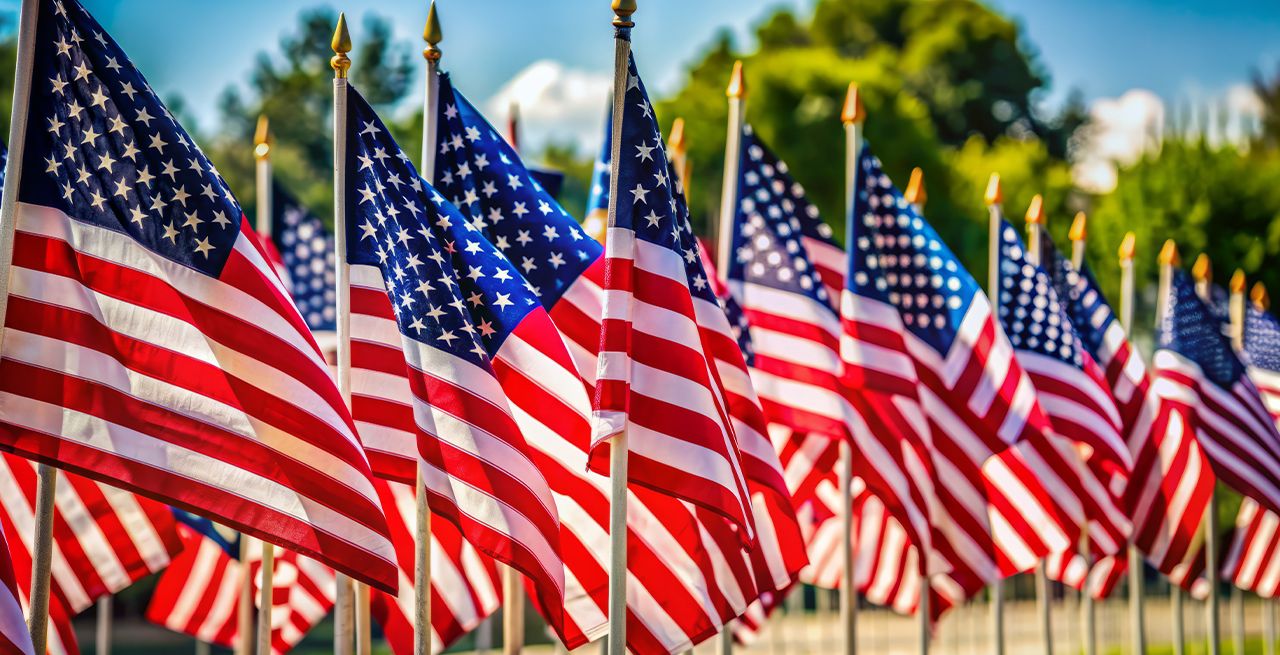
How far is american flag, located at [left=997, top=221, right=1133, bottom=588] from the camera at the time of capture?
13164 millimetres

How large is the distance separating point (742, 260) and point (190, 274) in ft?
17.3

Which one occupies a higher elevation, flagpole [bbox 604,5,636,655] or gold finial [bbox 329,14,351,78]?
gold finial [bbox 329,14,351,78]

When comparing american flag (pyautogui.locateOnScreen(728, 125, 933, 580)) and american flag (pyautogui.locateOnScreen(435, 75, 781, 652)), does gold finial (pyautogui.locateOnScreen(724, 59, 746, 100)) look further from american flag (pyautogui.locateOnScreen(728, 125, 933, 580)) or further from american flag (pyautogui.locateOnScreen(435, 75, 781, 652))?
american flag (pyautogui.locateOnScreen(435, 75, 781, 652))

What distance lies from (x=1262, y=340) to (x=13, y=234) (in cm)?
1581

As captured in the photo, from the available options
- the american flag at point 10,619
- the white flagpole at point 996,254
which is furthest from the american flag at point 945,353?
the american flag at point 10,619

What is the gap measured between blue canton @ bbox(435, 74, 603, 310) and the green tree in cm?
3179

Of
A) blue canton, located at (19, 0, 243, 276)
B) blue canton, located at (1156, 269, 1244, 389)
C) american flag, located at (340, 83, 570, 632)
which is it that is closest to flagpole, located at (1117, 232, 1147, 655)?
blue canton, located at (1156, 269, 1244, 389)

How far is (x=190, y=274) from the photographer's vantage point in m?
7.44

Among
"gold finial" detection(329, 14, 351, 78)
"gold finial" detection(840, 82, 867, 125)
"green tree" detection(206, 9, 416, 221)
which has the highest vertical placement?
"green tree" detection(206, 9, 416, 221)

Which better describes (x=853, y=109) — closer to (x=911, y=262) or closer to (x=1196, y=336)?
(x=911, y=262)

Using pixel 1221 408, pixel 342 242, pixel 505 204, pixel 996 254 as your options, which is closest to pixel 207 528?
pixel 505 204

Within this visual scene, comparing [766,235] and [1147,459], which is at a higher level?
[766,235]

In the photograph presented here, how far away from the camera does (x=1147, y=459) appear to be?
15234 mm

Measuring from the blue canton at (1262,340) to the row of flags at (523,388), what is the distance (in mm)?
4135
